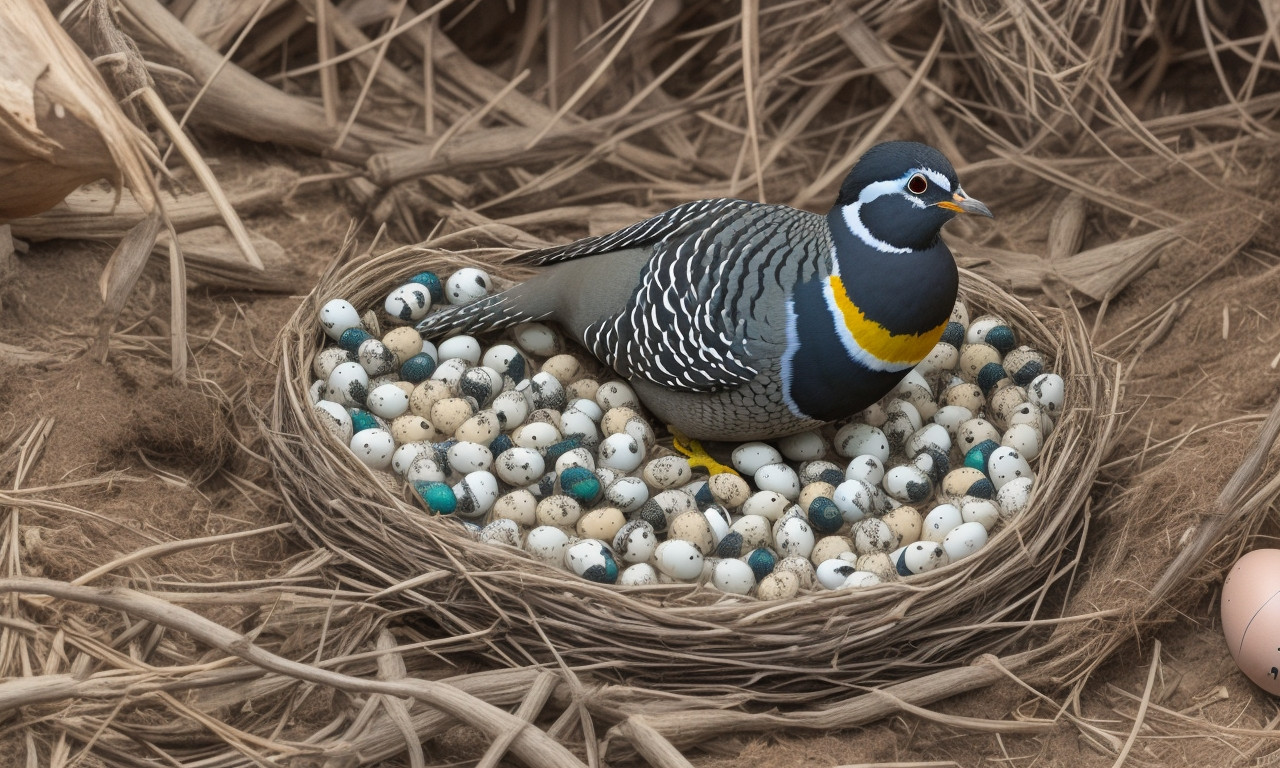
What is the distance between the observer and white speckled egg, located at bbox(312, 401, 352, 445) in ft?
8.19

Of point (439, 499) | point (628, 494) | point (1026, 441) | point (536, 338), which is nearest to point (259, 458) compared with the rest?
point (439, 499)

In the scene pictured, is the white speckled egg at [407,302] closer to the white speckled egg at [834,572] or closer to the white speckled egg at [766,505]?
the white speckled egg at [766,505]

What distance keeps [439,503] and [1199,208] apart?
2.17m

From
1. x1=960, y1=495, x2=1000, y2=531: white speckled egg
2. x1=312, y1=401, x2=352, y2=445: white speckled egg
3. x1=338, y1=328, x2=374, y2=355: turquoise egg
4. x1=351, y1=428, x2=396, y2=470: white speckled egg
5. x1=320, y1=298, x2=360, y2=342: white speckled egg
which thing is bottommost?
x1=960, y1=495, x2=1000, y2=531: white speckled egg

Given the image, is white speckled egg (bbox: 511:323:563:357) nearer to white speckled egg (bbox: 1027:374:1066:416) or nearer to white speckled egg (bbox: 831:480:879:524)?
white speckled egg (bbox: 831:480:879:524)

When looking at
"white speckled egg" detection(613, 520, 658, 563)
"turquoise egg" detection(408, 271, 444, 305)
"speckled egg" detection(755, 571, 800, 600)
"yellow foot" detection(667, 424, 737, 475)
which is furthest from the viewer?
"turquoise egg" detection(408, 271, 444, 305)

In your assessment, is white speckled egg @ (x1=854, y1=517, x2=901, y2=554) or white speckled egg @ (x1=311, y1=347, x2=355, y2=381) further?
white speckled egg @ (x1=311, y1=347, x2=355, y2=381)

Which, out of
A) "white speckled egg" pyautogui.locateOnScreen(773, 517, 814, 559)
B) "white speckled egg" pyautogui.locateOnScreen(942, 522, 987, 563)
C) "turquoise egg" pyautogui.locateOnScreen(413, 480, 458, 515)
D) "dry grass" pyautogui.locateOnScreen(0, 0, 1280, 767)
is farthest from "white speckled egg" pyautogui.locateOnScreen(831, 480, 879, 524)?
"turquoise egg" pyautogui.locateOnScreen(413, 480, 458, 515)

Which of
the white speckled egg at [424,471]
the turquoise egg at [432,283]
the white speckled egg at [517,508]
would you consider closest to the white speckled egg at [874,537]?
the white speckled egg at [517,508]

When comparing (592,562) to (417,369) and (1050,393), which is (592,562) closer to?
(417,369)

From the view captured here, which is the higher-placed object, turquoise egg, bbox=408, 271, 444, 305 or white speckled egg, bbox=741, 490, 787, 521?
turquoise egg, bbox=408, 271, 444, 305

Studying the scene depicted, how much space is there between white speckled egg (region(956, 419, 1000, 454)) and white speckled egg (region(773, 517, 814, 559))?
46 cm

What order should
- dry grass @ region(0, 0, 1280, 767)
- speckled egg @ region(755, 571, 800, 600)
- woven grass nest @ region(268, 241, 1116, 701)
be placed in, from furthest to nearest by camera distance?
speckled egg @ region(755, 571, 800, 600)
woven grass nest @ region(268, 241, 1116, 701)
dry grass @ region(0, 0, 1280, 767)

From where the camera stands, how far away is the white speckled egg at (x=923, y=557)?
2334 millimetres
